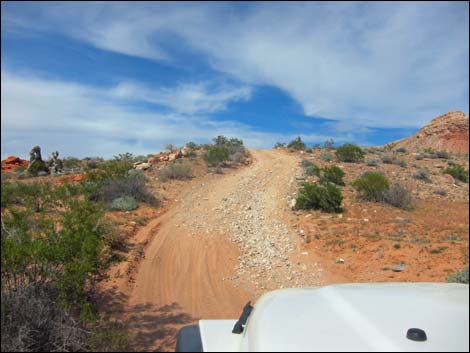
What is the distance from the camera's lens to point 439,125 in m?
49.1

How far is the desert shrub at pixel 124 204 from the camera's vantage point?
11.4m

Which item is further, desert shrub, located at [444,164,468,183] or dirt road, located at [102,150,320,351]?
desert shrub, located at [444,164,468,183]

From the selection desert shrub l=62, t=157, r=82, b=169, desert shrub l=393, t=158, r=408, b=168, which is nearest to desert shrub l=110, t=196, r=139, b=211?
desert shrub l=62, t=157, r=82, b=169

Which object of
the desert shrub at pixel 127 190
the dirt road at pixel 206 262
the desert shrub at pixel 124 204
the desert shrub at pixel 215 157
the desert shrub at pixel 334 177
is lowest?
the dirt road at pixel 206 262

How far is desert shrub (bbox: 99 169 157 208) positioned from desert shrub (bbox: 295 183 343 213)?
5190 mm

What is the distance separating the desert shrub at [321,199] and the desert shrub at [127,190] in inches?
204

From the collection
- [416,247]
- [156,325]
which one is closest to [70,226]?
[156,325]

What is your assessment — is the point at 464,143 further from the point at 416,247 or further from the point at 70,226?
the point at 70,226

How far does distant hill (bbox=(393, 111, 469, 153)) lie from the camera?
150ft

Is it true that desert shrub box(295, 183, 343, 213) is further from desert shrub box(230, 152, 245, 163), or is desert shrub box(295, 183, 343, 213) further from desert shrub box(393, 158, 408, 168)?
desert shrub box(393, 158, 408, 168)

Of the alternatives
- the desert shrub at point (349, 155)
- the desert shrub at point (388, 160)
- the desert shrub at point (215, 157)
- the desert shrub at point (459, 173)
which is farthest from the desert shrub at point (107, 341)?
the desert shrub at point (388, 160)

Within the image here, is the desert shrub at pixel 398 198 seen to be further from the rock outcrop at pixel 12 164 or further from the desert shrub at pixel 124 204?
the rock outcrop at pixel 12 164

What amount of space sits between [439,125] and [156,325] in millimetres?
53102

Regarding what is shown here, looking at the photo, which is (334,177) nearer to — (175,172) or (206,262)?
(175,172)
